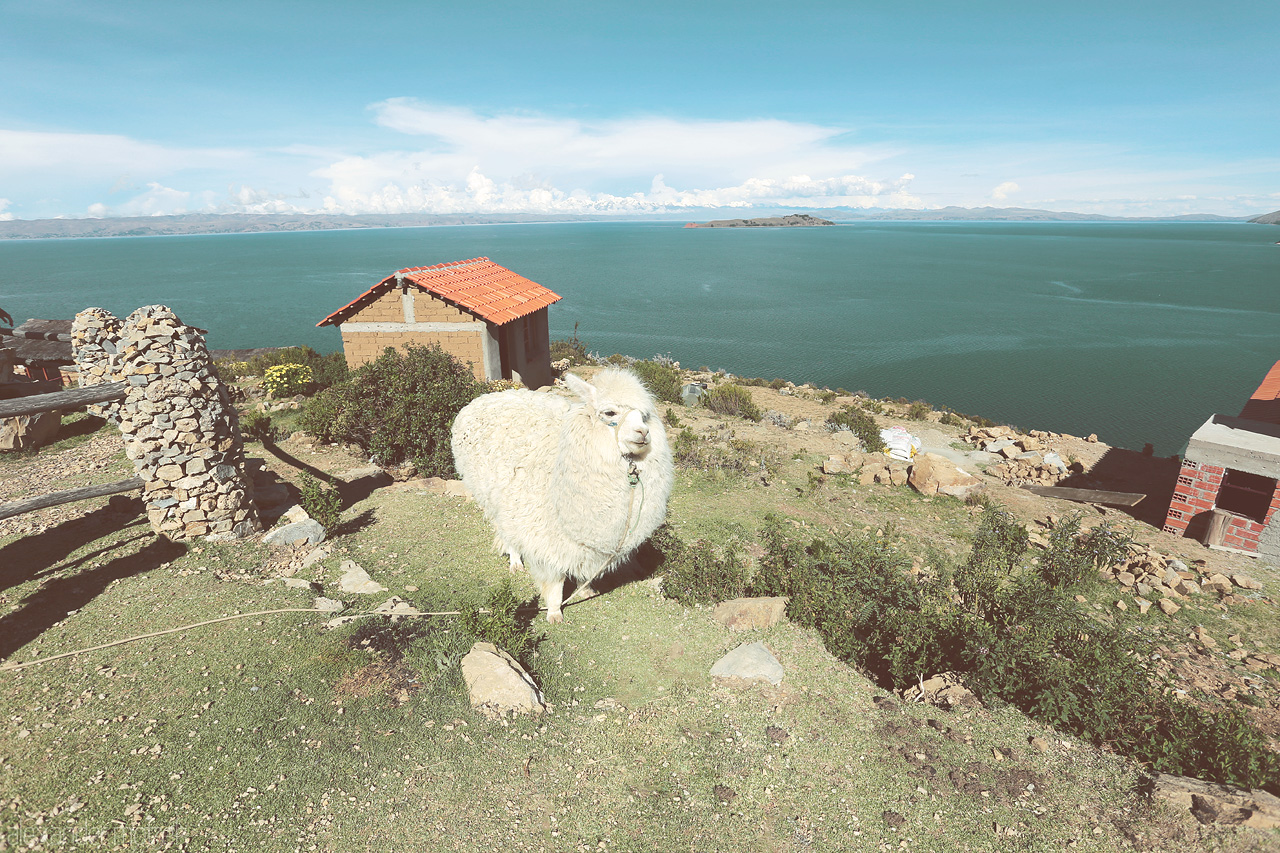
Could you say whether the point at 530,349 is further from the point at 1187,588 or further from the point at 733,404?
the point at 1187,588

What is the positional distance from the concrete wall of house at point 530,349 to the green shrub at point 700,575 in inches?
454

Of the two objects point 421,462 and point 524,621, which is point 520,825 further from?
point 421,462

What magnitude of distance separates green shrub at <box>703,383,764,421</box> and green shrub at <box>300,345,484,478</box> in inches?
340

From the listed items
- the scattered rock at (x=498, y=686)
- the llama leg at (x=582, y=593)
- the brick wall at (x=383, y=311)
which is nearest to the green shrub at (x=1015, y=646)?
the llama leg at (x=582, y=593)

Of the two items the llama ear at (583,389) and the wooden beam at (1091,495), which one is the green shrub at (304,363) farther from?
the wooden beam at (1091,495)

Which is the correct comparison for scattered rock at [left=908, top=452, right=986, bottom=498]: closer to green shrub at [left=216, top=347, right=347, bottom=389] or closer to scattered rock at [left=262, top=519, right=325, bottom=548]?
scattered rock at [left=262, top=519, right=325, bottom=548]

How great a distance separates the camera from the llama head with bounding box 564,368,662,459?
522 centimetres

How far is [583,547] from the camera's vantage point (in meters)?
6.42

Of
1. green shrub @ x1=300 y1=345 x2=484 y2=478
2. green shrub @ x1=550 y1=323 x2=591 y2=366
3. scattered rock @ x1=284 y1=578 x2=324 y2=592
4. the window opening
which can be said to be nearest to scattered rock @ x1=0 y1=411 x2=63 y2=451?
green shrub @ x1=300 y1=345 x2=484 y2=478

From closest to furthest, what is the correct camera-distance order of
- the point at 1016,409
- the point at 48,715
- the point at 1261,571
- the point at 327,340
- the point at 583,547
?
1. the point at 48,715
2. the point at 583,547
3. the point at 1261,571
4. the point at 1016,409
5. the point at 327,340

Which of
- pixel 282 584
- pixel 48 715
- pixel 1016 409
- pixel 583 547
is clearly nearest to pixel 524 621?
pixel 583 547

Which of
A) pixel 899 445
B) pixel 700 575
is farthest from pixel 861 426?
pixel 700 575

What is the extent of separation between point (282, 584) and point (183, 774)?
9.92 ft

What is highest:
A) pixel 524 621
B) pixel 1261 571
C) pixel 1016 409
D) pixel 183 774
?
pixel 183 774
